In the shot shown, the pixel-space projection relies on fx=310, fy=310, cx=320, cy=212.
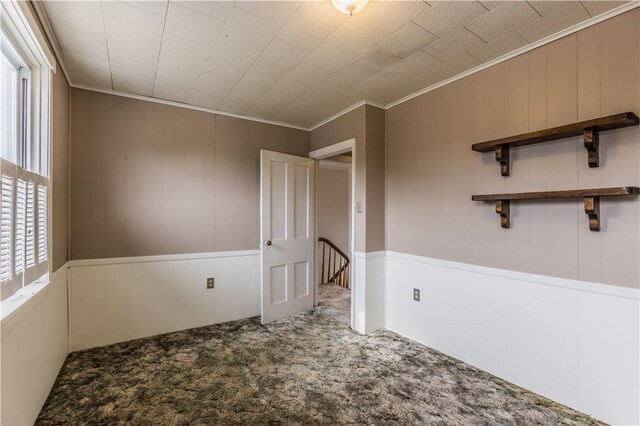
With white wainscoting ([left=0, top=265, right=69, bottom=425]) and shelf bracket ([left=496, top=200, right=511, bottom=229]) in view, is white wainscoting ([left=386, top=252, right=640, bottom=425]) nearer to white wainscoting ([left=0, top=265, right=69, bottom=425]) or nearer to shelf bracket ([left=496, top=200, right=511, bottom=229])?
shelf bracket ([left=496, top=200, right=511, bottom=229])

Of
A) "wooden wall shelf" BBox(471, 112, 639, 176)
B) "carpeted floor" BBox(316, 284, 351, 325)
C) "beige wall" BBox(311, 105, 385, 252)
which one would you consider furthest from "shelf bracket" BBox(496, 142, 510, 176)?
"carpeted floor" BBox(316, 284, 351, 325)

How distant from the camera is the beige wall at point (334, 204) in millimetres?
5648

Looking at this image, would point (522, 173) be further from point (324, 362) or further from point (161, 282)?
point (161, 282)

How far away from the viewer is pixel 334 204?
5789 mm

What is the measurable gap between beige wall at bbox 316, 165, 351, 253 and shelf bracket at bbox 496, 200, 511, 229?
11.8 feet

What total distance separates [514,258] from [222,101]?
2.92 m

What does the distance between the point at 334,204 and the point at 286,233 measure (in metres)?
2.31

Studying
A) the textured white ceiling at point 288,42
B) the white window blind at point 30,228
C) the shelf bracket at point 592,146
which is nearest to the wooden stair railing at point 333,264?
the textured white ceiling at point 288,42

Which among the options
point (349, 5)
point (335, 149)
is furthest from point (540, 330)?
point (335, 149)

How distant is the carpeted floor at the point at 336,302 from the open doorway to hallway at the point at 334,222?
0.27 m

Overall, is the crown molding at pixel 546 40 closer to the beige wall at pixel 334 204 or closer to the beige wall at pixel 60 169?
the beige wall at pixel 60 169

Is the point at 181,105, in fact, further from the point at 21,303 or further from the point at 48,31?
the point at 21,303

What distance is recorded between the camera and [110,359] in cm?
252

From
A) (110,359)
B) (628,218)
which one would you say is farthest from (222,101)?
(628,218)
